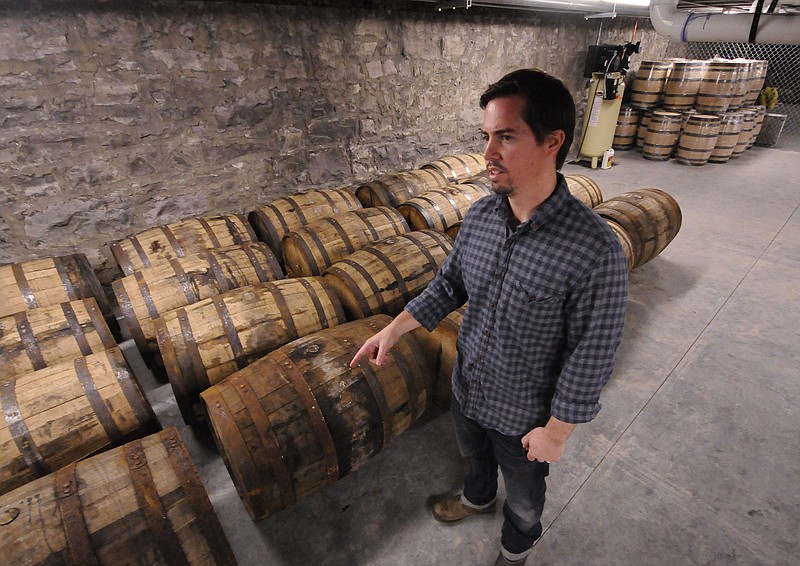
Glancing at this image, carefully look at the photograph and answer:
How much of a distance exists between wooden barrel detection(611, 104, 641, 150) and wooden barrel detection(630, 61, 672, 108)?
24cm

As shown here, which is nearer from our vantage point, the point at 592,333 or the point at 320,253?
the point at 592,333

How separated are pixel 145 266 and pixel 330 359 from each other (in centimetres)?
201

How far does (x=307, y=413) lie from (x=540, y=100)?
1.57m

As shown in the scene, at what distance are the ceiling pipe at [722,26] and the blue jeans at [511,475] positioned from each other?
682 cm

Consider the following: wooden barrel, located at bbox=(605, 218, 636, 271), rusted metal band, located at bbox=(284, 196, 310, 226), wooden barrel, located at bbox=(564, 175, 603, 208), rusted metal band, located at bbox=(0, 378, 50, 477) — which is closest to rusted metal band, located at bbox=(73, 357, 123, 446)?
rusted metal band, located at bbox=(0, 378, 50, 477)

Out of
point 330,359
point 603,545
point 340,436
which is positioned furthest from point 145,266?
point 603,545

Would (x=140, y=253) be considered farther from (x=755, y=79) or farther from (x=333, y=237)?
(x=755, y=79)

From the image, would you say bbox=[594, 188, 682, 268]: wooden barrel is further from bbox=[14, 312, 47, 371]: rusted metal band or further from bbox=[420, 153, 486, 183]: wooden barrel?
bbox=[14, 312, 47, 371]: rusted metal band

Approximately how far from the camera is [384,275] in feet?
9.37

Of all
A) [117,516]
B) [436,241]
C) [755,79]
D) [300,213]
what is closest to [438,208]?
[436,241]

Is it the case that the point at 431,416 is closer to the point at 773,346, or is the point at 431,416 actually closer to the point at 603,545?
the point at 603,545

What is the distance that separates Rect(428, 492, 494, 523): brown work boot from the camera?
2.13 meters

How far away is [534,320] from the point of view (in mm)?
1298

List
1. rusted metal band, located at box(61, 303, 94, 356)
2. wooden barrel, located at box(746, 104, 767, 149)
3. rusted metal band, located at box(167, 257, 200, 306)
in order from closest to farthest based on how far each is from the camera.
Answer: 1. rusted metal band, located at box(61, 303, 94, 356)
2. rusted metal band, located at box(167, 257, 200, 306)
3. wooden barrel, located at box(746, 104, 767, 149)
